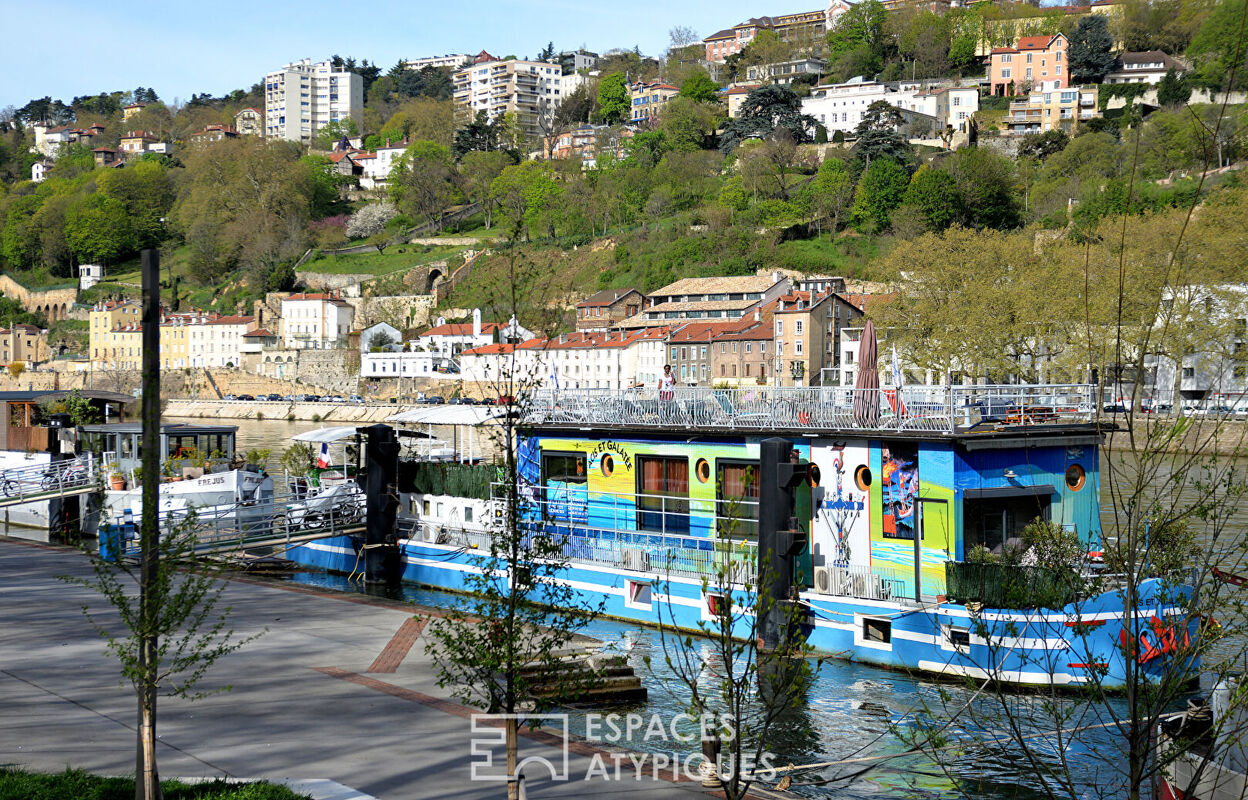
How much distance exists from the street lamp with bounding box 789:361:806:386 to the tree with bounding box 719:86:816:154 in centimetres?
5993

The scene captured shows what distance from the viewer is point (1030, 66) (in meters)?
133

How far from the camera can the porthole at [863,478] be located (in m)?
17.3

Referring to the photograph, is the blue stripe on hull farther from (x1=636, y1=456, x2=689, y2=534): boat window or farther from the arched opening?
the arched opening

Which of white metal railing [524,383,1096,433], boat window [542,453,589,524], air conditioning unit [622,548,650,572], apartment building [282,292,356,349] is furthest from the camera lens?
apartment building [282,292,356,349]

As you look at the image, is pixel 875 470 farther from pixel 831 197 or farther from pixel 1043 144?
pixel 1043 144

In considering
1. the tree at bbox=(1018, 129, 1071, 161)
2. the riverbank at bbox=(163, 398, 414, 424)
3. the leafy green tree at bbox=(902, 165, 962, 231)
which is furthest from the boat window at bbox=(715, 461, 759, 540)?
the tree at bbox=(1018, 129, 1071, 161)

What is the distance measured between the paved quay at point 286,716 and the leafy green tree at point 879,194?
95.7m

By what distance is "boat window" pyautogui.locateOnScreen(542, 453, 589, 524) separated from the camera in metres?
21.9

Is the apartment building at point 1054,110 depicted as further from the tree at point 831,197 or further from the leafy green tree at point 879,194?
the leafy green tree at point 879,194

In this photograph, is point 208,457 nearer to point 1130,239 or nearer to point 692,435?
point 692,435

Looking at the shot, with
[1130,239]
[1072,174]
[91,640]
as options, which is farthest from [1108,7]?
[91,640]

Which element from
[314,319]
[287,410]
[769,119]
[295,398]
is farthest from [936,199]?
[314,319]

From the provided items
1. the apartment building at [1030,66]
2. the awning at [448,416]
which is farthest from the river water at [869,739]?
the apartment building at [1030,66]

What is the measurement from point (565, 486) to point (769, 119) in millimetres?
120729
